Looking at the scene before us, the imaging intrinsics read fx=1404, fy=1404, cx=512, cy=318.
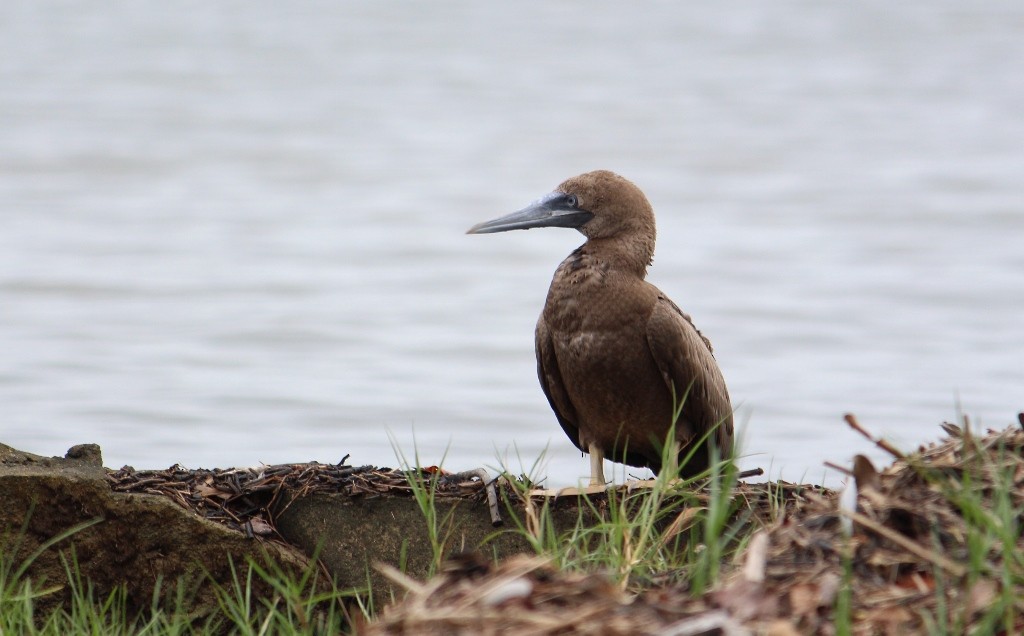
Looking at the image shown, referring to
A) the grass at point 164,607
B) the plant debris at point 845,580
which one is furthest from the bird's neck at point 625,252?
the plant debris at point 845,580

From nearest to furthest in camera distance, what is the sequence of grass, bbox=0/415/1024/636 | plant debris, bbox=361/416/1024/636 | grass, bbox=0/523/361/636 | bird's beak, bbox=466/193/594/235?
plant debris, bbox=361/416/1024/636 < grass, bbox=0/415/1024/636 < grass, bbox=0/523/361/636 < bird's beak, bbox=466/193/594/235

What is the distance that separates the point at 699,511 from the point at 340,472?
1.13 m

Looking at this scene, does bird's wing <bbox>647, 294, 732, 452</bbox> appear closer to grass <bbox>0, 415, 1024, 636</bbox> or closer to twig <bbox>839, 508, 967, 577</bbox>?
grass <bbox>0, 415, 1024, 636</bbox>

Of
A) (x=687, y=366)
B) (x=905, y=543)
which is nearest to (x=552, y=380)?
(x=687, y=366)

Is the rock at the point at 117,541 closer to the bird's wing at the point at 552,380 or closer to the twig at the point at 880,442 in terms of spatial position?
the bird's wing at the point at 552,380

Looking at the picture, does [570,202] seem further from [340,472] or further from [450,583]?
[450,583]

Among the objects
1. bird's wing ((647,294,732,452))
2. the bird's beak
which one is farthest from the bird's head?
bird's wing ((647,294,732,452))

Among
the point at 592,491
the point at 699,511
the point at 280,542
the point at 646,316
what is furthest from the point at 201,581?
the point at 646,316

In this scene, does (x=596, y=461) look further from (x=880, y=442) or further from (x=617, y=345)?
(x=880, y=442)

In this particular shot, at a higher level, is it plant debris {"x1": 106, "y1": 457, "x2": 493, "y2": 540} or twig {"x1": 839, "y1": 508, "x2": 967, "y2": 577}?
twig {"x1": 839, "y1": 508, "x2": 967, "y2": 577}

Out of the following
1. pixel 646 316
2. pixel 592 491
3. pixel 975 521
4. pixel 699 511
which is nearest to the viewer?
pixel 975 521

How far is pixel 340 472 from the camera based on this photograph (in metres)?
4.35

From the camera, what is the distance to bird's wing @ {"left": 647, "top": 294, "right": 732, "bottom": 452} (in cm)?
501

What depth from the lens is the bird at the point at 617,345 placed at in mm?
5027
